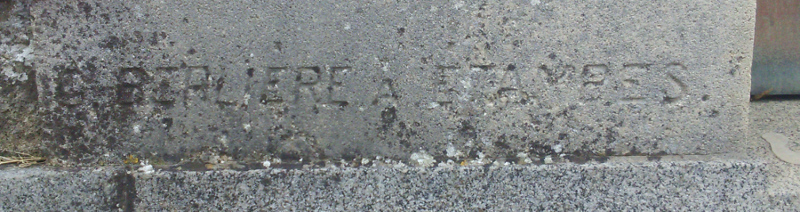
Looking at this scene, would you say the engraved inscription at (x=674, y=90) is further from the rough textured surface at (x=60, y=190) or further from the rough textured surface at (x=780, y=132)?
the rough textured surface at (x=60, y=190)

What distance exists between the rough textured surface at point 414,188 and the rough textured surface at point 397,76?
0.18 feet

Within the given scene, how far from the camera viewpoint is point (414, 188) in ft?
3.79

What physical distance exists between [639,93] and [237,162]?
3.14 feet

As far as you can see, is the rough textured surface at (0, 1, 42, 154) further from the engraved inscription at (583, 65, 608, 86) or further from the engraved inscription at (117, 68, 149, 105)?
the engraved inscription at (583, 65, 608, 86)

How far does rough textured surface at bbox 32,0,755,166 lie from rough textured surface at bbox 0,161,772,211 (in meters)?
0.05

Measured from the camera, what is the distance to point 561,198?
115 cm

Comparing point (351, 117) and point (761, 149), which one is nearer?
point (351, 117)

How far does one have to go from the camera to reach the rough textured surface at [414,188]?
1.14m

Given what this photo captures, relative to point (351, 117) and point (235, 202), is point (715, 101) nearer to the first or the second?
point (351, 117)

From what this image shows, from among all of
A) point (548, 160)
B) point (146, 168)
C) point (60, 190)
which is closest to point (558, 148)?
point (548, 160)

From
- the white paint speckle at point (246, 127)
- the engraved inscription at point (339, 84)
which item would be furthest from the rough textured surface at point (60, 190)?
the engraved inscription at point (339, 84)

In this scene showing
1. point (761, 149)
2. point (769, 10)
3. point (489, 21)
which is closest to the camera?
point (489, 21)

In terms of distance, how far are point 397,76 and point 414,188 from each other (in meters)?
0.27

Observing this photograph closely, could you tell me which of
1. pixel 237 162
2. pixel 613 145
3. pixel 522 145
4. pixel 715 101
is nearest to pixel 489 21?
pixel 522 145
